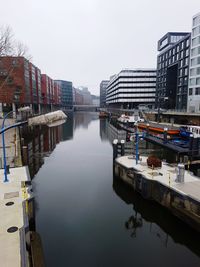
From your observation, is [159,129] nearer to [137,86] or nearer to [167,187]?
[167,187]

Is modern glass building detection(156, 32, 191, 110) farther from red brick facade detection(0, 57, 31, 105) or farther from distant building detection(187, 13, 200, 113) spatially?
red brick facade detection(0, 57, 31, 105)

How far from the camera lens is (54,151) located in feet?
118

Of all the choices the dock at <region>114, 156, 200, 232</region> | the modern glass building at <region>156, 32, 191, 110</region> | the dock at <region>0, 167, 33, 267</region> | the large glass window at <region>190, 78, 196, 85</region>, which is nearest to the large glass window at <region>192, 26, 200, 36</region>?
the modern glass building at <region>156, 32, 191, 110</region>

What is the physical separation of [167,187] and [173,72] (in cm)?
8372

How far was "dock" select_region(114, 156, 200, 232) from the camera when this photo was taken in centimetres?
1240

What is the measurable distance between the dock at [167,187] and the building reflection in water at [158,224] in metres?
0.47

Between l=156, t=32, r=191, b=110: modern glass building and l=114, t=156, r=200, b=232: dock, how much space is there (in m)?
52.2

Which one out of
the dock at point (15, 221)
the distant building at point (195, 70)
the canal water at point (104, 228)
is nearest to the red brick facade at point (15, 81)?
the canal water at point (104, 228)

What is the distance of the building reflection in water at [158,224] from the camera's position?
1191 cm

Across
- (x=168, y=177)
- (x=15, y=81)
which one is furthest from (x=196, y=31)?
(x=168, y=177)

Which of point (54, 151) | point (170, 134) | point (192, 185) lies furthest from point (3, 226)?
point (170, 134)

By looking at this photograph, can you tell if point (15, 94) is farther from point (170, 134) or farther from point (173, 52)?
point (173, 52)

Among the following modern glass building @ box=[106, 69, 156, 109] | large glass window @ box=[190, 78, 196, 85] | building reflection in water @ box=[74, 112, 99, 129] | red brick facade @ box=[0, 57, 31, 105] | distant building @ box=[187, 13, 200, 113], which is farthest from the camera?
modern glass building @ box=[106, 69, 156, 109]

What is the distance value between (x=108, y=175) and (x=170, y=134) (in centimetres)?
2325
